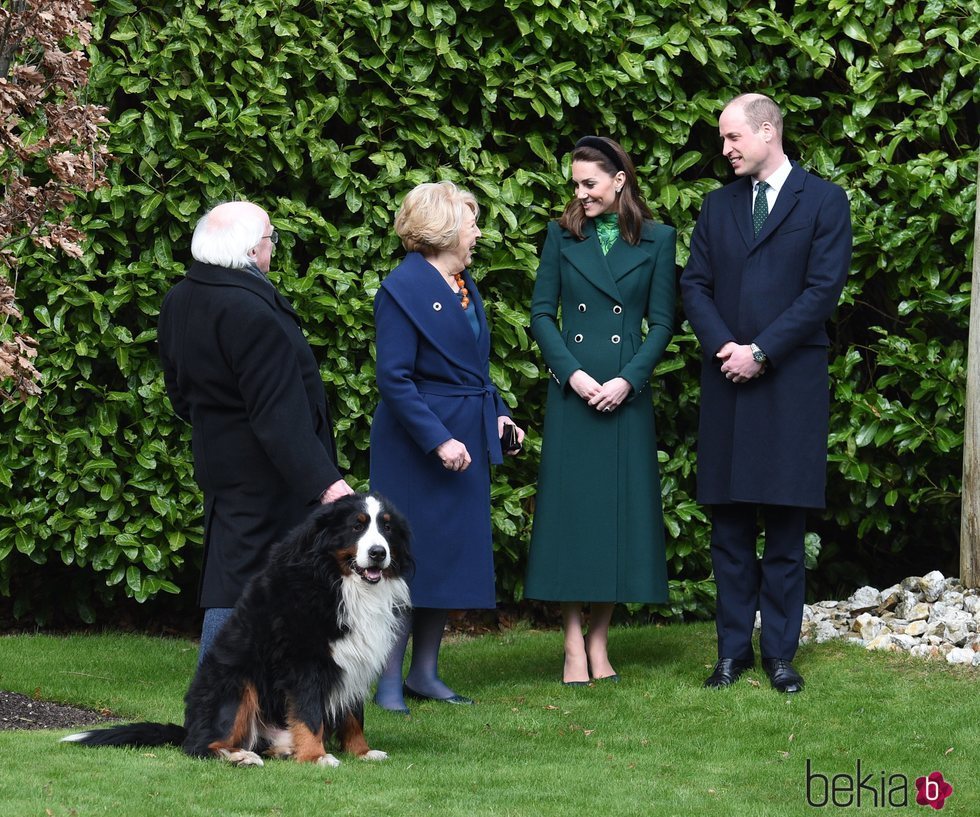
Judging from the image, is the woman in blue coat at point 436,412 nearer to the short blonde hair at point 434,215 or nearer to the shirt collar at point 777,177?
the short blonde hair at point 434,215

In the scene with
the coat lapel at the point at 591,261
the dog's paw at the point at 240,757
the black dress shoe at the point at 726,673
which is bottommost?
the dog's paw at the point at 240,757

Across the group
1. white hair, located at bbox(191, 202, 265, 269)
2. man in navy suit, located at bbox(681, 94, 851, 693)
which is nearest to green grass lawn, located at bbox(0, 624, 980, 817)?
man in navy suit, located at bbox(681, 94, 851, 693)

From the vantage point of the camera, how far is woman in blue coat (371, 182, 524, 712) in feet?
18.4

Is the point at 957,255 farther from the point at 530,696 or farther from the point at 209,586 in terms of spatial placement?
the point at 209,586

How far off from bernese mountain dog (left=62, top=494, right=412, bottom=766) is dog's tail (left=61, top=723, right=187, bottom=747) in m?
0.16

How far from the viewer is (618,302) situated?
19.8ft

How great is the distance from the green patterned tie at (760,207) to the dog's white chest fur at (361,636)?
7.34ft

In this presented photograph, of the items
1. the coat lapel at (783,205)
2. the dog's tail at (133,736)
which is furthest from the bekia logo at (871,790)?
the coat lapel at (783,205)

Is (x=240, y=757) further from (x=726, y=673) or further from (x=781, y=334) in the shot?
(x=781, y=334)

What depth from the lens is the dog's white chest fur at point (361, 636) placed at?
451 centimetres

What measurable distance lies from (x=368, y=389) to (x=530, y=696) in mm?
1668

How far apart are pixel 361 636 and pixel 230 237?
143 cm

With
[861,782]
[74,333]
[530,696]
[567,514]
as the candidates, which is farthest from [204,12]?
[861,782]

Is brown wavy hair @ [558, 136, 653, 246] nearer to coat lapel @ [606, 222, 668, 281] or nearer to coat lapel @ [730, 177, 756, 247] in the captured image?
coat lapel @ [606, 222, 668, 281]
